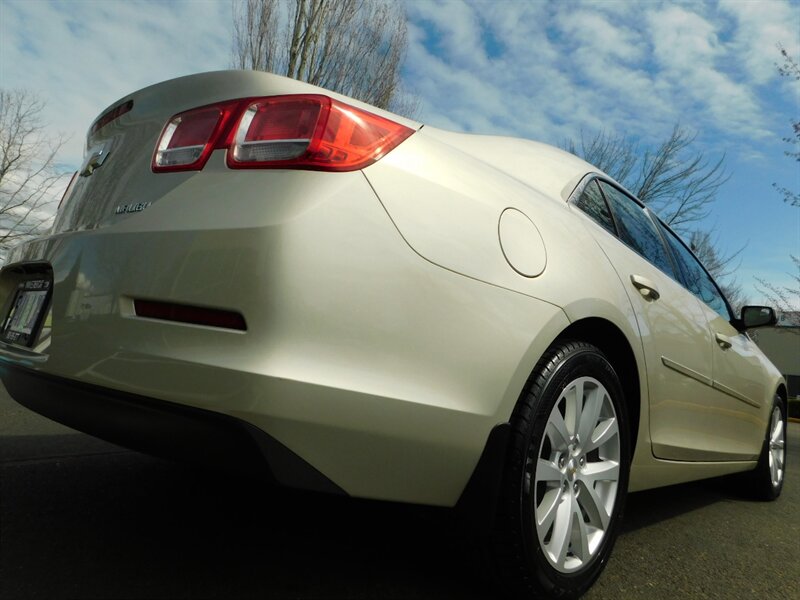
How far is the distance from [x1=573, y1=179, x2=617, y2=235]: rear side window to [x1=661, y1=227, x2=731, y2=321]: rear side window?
77 cm

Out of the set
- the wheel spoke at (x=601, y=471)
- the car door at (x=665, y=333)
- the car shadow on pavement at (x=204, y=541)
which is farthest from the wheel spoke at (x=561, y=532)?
the car door at (x=665, y=333)

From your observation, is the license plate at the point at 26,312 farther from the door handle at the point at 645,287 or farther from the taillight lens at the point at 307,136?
the door handle at the point at 645,287

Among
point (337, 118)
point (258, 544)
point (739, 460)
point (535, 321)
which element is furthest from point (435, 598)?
point (739, 460)

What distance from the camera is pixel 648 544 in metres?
2.55

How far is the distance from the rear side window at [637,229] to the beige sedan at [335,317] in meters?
0.54

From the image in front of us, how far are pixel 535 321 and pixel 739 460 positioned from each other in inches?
92.2

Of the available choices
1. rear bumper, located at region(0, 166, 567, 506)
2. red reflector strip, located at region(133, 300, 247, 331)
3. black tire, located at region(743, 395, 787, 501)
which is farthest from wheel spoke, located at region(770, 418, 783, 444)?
red reflector strip, located at region(133, 300, 247, 331)

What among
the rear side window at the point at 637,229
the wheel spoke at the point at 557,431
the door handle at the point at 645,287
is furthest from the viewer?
the rear side window at the point at 637,229

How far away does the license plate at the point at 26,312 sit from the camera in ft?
5.94

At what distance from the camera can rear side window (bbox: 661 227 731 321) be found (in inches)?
122

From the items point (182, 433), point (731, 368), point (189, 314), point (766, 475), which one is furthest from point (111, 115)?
point (766, 475)

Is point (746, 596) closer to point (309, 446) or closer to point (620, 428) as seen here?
point (620, 428)

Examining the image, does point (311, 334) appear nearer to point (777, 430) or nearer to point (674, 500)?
point (674, 500)

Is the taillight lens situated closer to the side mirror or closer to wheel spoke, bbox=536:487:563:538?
wheel spoke, bbox=536:487:563:538
